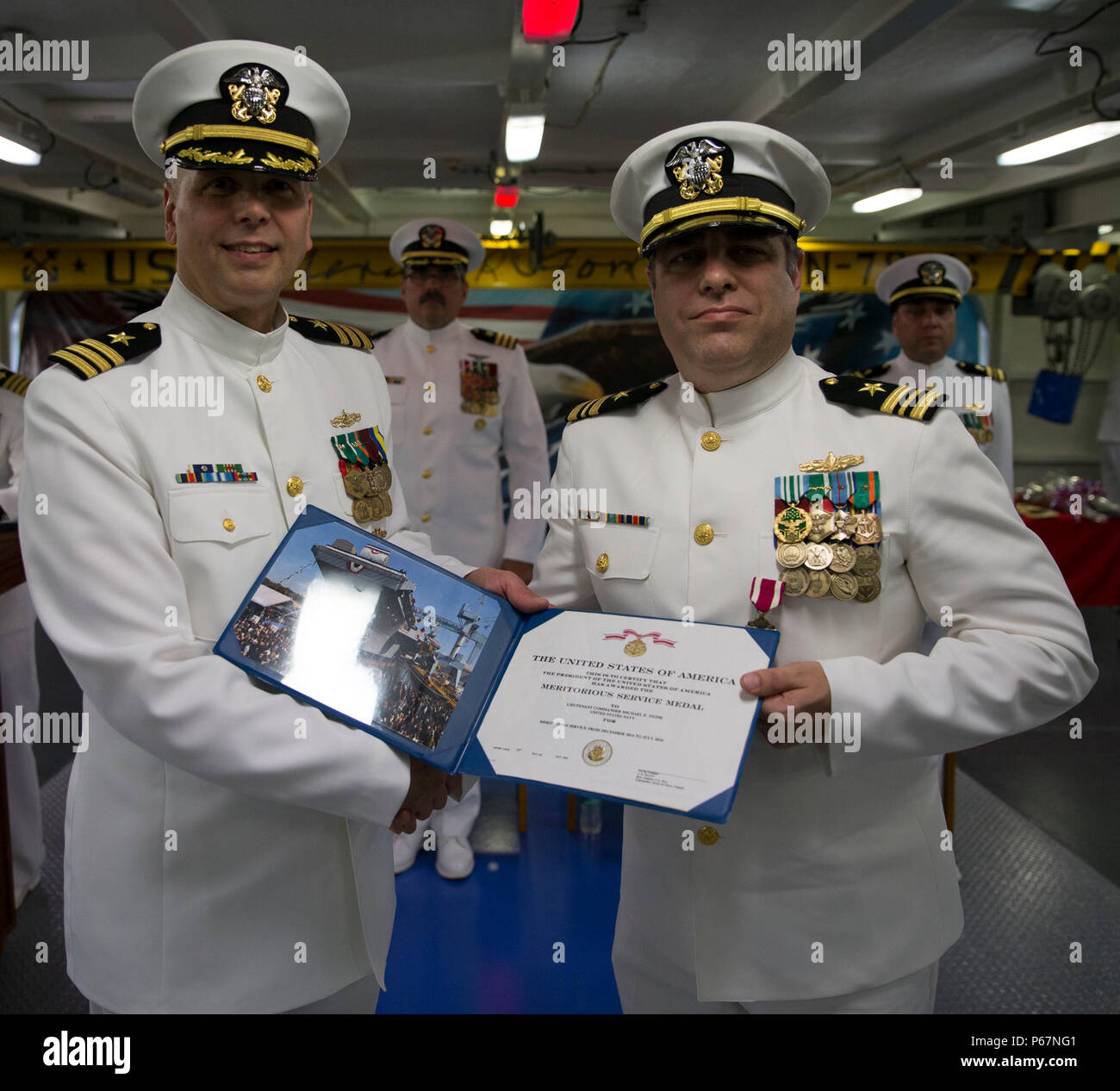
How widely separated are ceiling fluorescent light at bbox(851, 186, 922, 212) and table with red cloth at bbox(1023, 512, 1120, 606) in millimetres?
3637

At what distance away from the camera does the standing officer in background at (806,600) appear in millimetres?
1304

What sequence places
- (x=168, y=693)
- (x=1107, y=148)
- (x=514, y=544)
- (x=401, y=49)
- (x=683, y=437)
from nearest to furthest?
(x=168, y=693), (x=683, y=437), (x=514, y=544), (x=401, y=49), (x=1107, y=148)

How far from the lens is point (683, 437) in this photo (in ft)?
5.13

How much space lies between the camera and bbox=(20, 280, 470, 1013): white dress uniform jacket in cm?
120

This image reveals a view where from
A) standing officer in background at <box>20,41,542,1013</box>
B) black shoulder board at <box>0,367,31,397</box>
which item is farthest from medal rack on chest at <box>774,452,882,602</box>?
black shoulder board at <box>0,367,31,397</box>

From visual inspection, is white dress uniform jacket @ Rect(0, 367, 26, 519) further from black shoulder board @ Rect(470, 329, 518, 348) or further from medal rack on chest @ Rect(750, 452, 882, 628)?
medal rack on chest @ Rect(750, 452, 882, 628)

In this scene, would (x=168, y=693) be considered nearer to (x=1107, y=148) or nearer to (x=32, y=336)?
(x=1107, y=148)

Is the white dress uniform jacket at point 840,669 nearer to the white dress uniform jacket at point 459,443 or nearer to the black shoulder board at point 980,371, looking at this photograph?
the white dress uniform jacket at point 459,443

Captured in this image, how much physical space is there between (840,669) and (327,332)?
1.23m
